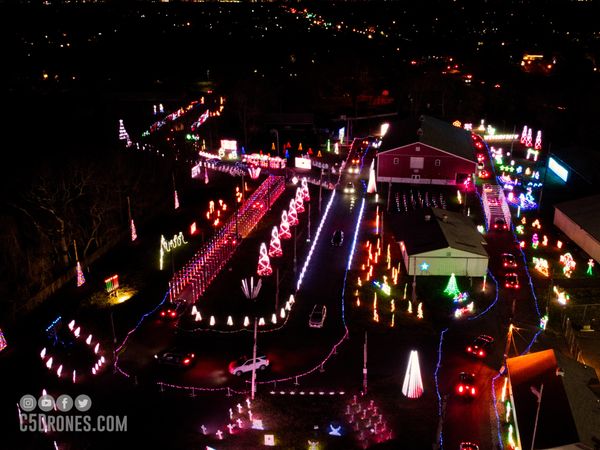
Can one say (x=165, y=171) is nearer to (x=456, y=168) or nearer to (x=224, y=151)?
(x=224, y=151)

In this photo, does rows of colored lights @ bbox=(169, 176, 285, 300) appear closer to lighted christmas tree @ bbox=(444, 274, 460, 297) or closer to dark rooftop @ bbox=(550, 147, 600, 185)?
lighted christmas tree @ bbox=(444, 274, 460, 297)

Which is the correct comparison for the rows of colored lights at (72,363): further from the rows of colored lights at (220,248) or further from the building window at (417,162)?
the building window at (417,162)

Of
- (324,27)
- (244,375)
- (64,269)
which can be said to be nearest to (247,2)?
(324,27)

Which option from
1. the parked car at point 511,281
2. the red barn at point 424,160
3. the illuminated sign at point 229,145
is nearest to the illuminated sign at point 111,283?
the parked car at point 511,281

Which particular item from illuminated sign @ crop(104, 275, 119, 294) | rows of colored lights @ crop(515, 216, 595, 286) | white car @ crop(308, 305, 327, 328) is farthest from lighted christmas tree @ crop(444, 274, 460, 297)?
illuminated sign @ crop(104, 275, 119, 294)

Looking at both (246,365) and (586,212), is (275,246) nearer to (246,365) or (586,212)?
(246,365)

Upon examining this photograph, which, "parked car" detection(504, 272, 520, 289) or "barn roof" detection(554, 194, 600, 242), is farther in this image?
"barn roof" detection(554, 194, 600, 242)
